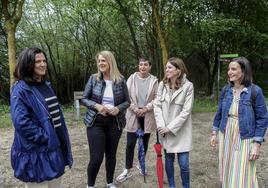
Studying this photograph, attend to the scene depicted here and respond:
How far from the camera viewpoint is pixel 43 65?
8.71 feet

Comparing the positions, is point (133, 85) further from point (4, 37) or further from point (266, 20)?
point (4, 37)

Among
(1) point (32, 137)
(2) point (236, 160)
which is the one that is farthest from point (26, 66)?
(2) point (236, 160)

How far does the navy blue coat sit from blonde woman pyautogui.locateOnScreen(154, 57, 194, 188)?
152cm

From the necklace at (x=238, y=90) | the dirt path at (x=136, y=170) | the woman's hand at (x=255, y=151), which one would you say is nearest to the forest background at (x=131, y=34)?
the dirt path at (x=136, y=170)

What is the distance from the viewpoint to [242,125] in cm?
313

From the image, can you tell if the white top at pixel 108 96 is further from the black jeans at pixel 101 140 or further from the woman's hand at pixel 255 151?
the woman's hand at pixel 255 151

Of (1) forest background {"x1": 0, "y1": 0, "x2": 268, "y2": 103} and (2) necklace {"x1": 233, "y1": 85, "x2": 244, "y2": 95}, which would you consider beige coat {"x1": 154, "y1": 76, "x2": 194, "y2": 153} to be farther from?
(1) forest background {"x1": 0, "y1": 0, "x2": 268, "y2": 103}

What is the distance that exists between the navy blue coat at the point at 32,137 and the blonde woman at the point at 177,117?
152cm

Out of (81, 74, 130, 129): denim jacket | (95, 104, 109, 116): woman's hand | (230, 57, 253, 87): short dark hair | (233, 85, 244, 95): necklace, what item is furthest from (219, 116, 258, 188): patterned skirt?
(95, 104, 109, 116): woman's hand

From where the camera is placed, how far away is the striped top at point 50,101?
2.65 metres

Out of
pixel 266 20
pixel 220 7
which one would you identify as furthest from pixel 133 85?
pixel 266 20

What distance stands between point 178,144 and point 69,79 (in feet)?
43.2

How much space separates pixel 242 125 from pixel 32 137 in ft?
6.64

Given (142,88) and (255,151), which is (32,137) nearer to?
(255,151)
